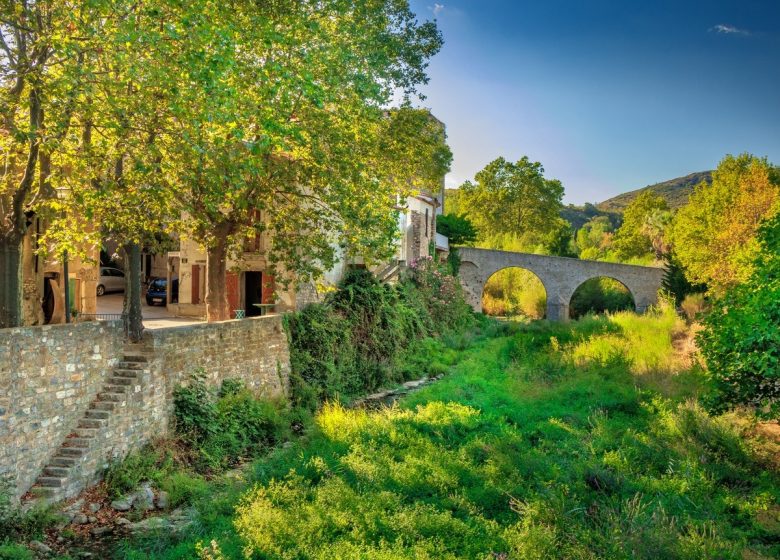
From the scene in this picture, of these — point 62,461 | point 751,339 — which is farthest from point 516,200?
point 62,461

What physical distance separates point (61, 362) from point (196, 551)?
3680 millimetres

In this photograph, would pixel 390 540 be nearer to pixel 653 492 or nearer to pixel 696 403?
pixel 653 492

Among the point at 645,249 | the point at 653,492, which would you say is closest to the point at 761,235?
the point at 653,492

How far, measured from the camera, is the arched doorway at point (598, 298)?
3625 cm

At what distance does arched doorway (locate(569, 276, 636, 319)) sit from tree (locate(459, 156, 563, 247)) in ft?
38.9

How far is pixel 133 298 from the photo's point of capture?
1047 cm

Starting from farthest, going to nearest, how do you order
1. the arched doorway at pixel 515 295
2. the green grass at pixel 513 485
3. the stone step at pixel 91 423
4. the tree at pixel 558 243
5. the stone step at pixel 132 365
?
the tree at pixel 558 243 → the arched doorway at pixel 515 295 → the stone step at pixel 132 365 → the stone step at pixel 91 423 → the green grass at pixel 513 485

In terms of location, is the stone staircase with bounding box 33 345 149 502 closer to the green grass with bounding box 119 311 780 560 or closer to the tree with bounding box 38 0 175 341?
the tree with bounding box 38 0 175 341

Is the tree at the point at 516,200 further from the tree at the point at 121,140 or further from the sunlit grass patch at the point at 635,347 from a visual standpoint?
the tree at the point at 121,140

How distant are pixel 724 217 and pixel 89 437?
26927mm

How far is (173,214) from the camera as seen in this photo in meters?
11.4

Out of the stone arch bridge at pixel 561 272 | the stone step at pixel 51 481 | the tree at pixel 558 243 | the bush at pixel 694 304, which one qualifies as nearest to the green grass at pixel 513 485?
the stone step at pixel 51 481

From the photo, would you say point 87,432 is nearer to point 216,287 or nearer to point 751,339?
point 216,287

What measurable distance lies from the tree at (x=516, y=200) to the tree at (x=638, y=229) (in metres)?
5.88
